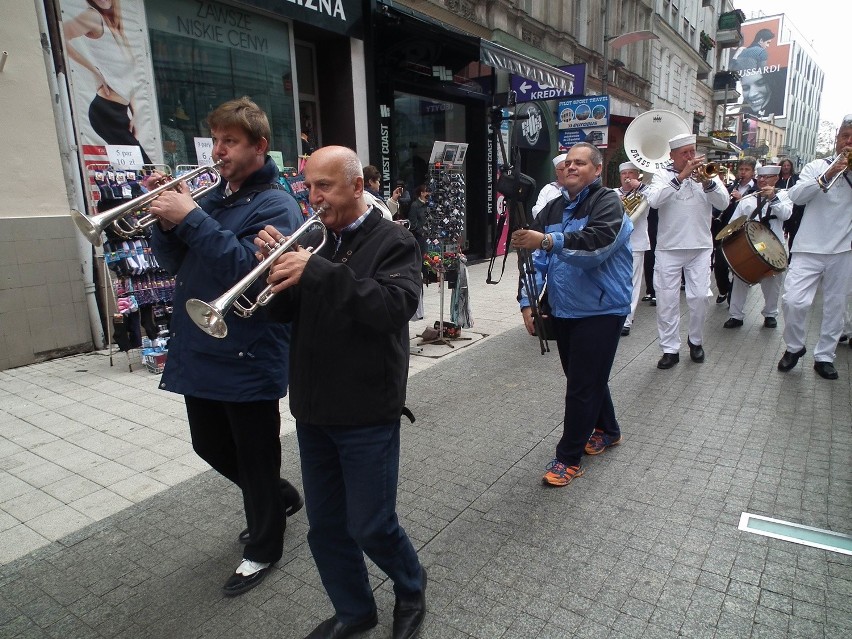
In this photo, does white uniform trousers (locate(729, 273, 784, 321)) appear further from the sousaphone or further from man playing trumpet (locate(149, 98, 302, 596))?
man playing trumpet (locate(149, 98, 302, 596))

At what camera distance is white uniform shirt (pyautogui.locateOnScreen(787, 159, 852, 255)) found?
5.30 meters

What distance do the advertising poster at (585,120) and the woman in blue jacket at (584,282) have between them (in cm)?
1031

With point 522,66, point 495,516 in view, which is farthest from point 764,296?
point 522,66

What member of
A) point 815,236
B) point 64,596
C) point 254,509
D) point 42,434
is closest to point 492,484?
point 254,509

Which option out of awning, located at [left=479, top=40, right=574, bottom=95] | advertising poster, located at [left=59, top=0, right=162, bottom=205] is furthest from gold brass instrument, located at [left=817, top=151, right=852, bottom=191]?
advertising poster, located at [left=59, top=0, right=162, bottom=205]

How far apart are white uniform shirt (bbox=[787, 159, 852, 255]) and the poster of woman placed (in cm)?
671

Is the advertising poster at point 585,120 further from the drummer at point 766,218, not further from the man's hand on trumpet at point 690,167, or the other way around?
the man's hand on trumpet at point 690,167

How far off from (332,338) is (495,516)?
173 cm

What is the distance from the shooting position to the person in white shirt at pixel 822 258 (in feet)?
17.4

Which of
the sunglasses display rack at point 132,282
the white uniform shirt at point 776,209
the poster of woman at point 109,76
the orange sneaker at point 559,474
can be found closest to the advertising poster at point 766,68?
the white uniform shirt at point 776,209

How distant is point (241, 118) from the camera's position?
2420mm

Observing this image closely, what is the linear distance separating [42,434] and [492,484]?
11.0 ft

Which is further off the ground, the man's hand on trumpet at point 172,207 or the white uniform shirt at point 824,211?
the man's hand on trumpet at point 172,207

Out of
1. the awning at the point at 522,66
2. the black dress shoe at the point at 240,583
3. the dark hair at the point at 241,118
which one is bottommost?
the black dress shoe at the point at 240,583
